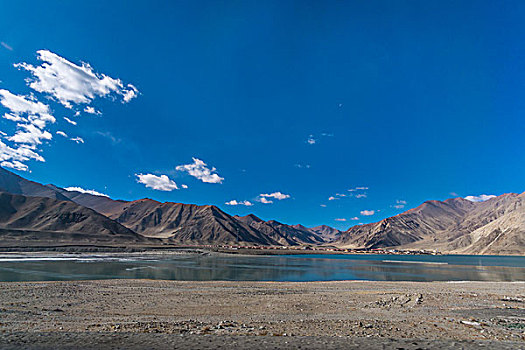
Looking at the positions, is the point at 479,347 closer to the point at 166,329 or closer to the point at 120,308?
the point at 166,329

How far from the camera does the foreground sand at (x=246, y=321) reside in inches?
479

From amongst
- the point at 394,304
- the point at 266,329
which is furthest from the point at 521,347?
the point at 394,304

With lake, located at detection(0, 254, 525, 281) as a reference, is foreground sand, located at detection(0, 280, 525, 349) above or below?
above

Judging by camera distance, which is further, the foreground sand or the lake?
the lake

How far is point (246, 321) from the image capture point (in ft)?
56.0

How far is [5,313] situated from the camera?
701 inches

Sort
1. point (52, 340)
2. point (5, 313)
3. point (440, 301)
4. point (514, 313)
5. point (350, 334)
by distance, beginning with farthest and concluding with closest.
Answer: point (440, 301) → point (514, 313) → point (5, 313) → point (350, 334) → point (52, 340)

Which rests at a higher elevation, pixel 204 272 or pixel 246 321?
pixel 246 321

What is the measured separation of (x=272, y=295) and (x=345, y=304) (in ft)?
25.6

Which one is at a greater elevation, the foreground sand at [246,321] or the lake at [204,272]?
the foreground sand at [246,321]

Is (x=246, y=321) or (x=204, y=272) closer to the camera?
(x=246, y=321)

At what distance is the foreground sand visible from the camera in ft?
39.9

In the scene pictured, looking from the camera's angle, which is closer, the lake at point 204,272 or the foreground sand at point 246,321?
the foreground sand at point 246,321

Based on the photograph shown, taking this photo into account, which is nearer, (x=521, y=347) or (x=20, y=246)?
(x=521, y=347)
